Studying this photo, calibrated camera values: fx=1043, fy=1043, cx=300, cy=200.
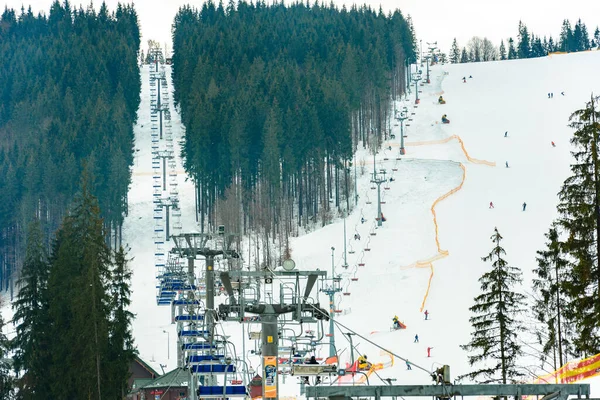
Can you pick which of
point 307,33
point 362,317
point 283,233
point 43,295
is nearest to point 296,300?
point 43,295

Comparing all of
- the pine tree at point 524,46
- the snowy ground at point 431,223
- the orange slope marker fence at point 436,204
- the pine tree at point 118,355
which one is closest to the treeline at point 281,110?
the snowy ground at point 431,223

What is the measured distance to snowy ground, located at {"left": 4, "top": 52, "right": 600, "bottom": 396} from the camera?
57.8 m

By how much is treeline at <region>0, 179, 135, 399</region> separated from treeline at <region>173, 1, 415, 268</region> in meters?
36.6

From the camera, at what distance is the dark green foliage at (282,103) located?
9875 cm

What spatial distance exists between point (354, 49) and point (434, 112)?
40.3ft

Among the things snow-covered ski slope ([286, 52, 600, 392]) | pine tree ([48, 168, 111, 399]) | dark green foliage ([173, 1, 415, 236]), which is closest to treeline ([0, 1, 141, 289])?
dark green foliage ([173, 1, 415, 236])

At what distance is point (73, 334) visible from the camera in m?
45.7

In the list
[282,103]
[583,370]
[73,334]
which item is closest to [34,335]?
[73,334]

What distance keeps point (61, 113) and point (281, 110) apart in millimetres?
31684

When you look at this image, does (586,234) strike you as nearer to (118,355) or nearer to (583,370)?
(583,370)

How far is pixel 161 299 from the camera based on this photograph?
55.4 metres

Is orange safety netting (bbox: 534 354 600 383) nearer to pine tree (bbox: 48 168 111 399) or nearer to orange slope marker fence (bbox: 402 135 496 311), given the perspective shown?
pine tree (bbox: 48 168 111 399)

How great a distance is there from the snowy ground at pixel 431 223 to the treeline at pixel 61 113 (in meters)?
5.17

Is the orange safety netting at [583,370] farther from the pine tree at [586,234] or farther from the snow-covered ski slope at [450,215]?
the snow-covered ski slope at [450,215]
